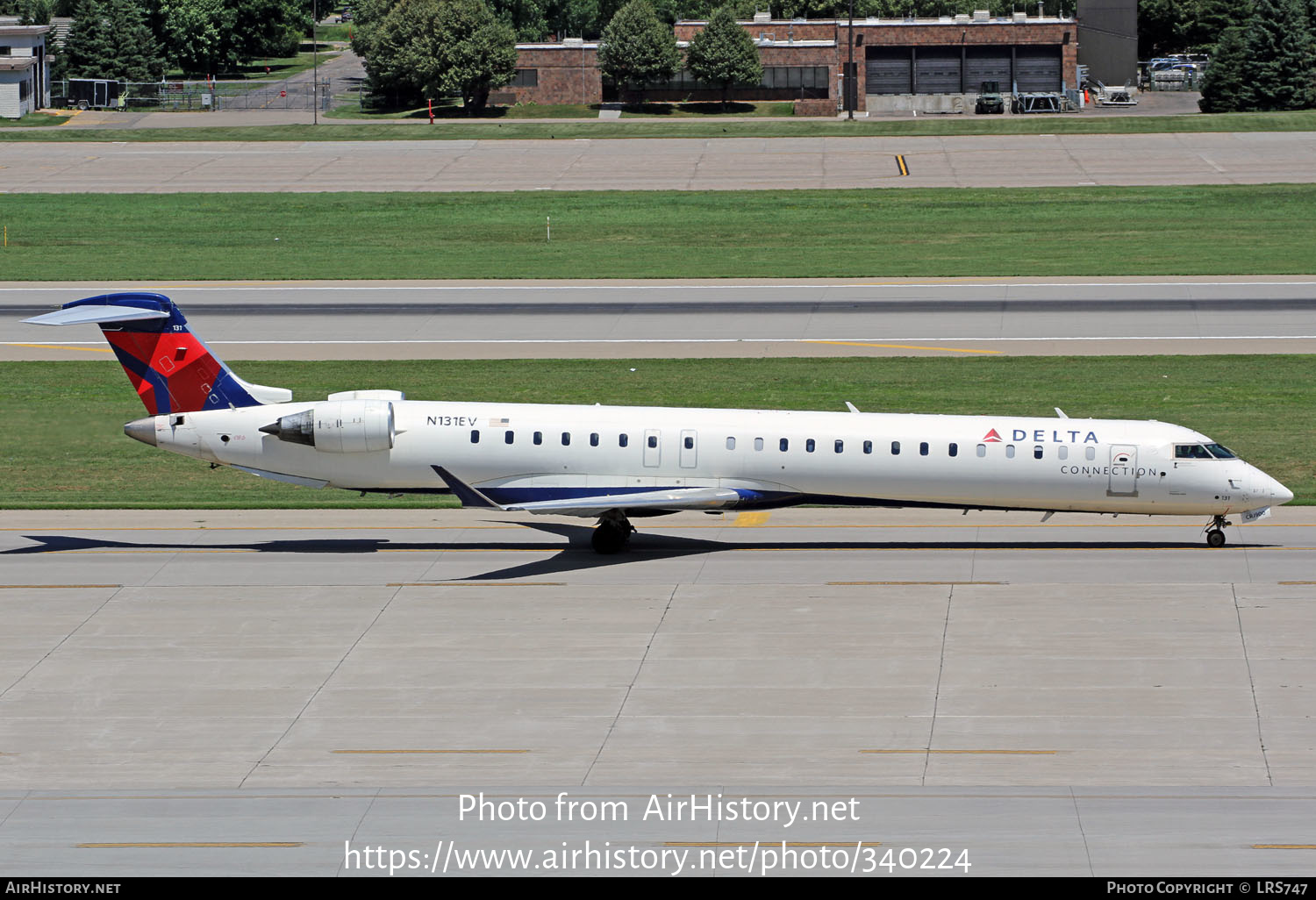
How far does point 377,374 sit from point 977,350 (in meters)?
19.4

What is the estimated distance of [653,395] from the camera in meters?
50.1

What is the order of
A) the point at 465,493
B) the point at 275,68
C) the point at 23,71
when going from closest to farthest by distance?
the point at 465,493 → the point at 23,71 → the point at 275,68

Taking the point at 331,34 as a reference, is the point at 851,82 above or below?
below

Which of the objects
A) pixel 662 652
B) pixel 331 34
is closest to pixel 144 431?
pixel 662 652

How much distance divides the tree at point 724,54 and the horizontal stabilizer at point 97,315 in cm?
9664

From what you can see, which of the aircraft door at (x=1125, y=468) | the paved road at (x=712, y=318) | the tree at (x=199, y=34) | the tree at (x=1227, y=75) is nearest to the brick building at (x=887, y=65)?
the tree at (x=1227, y=75)

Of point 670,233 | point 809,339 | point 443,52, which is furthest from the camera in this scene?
point 443,52

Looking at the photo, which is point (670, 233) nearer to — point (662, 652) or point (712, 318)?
point (712, 318)

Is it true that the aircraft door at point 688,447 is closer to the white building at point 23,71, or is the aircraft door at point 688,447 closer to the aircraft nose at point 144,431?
the aircraft nose at point 144,431

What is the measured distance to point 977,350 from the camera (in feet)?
182

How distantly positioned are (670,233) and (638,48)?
2089 inches

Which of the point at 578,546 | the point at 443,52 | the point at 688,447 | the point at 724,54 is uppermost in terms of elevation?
the point at 443,52

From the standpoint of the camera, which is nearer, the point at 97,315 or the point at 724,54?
the point at 97,315

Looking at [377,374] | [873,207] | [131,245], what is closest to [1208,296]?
[873,207]
